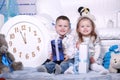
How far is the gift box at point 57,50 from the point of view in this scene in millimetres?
2045

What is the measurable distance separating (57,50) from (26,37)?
0.31m

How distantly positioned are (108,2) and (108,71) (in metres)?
1.06

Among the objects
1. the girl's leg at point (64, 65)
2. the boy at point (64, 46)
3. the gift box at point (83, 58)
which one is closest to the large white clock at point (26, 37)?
the boy at point (64, 46)

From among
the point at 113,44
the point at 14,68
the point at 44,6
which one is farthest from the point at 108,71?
the point at 44,6

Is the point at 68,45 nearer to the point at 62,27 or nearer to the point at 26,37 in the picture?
the point at 62,27

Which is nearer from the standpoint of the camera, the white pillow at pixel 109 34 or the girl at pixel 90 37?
the girl at pixel 90 37

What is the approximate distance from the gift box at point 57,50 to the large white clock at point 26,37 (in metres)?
0.14

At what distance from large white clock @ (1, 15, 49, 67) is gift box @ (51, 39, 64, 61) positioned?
14 centimetres

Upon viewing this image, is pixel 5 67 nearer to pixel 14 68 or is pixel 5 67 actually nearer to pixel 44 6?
pixel 14 68

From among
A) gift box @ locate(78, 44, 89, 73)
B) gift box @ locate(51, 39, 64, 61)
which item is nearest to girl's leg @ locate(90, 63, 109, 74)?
gift box @ locate(78, 44, 89, 73)

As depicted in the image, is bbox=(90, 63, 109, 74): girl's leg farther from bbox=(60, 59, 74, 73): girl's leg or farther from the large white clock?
the large white clock

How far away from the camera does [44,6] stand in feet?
9.38

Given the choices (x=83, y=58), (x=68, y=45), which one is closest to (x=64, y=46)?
(x=68, y=45)

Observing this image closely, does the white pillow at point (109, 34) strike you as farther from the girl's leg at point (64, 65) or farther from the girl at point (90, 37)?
the girl's leg at point (64, 65)
